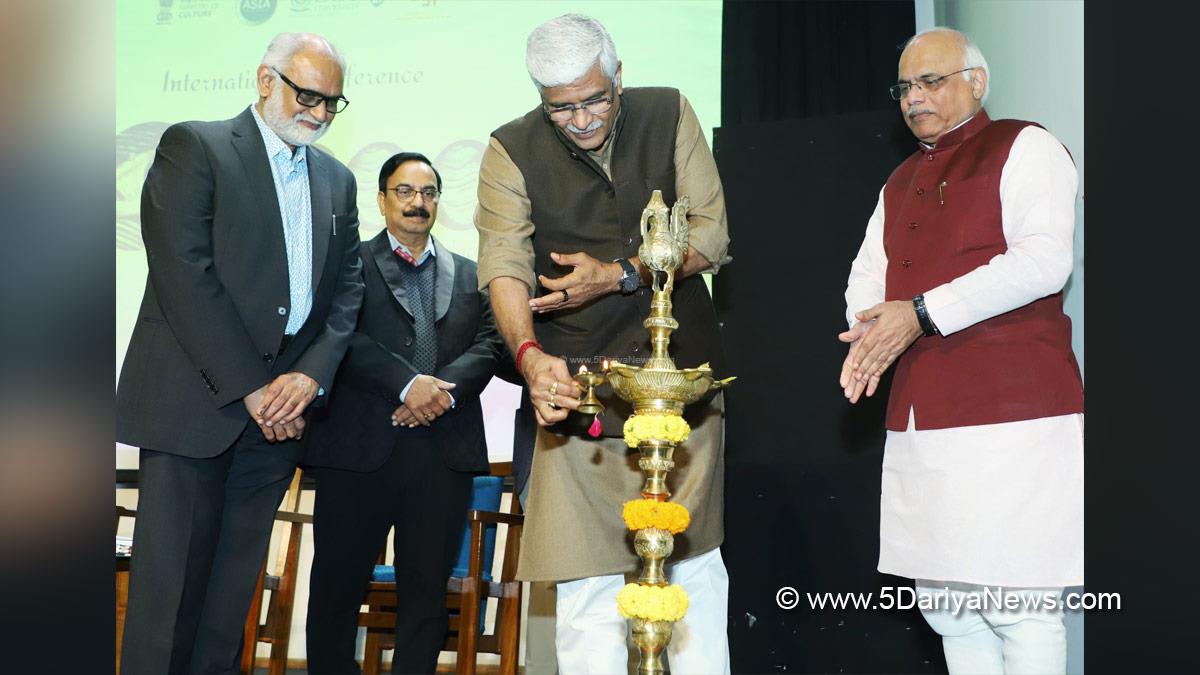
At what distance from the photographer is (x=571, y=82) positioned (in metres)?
2.47

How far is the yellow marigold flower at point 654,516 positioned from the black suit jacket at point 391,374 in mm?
1826

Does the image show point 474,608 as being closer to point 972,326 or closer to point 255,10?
point 972,326

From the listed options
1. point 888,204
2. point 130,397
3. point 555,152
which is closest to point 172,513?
point 130,397

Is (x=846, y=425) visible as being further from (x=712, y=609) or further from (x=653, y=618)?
(x=653, y=618)

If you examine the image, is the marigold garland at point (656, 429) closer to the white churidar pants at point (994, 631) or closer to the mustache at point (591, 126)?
the mustache at point (591, 126)

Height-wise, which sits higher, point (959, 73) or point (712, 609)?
point (959, 73)

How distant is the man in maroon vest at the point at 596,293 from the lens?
2486mm

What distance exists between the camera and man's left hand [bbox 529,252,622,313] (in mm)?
2441

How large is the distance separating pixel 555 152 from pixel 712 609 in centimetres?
118

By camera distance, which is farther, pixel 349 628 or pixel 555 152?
pixel 349 628

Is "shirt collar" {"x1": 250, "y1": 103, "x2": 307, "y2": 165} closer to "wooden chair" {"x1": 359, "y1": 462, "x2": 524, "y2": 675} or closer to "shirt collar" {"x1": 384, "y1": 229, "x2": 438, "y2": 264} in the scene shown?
"shirt collar" {"x1": 384, "y1": 229, "x2": 438, "y2": 264}

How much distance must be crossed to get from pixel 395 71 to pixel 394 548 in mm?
2626

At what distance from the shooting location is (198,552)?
2.75 meters
